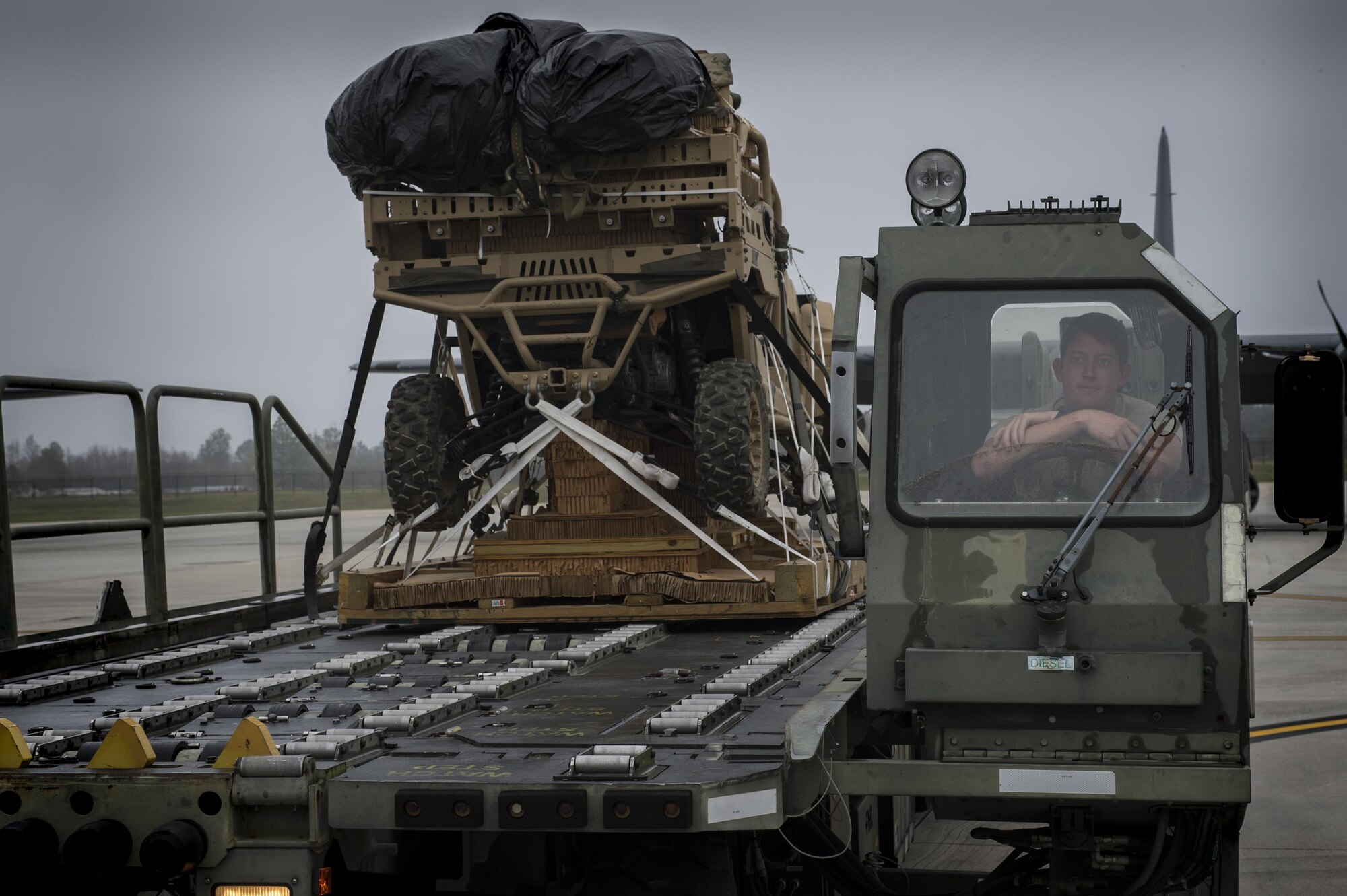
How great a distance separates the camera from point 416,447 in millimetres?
6621

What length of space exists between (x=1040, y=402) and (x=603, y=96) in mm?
2714

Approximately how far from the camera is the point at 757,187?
678 cm

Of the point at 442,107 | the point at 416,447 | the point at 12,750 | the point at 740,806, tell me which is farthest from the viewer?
the point at 416,447

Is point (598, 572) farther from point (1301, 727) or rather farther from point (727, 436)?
point (1301, 727)

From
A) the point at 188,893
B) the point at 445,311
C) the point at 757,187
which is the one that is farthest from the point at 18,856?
the point at 757,187

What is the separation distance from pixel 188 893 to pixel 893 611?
74.7 inches

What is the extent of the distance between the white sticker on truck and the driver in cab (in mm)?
1171

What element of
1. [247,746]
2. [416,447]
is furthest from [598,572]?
[247,746]

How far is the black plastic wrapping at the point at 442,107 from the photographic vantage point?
609 centimetres

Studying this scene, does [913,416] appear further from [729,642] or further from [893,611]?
[729,642]

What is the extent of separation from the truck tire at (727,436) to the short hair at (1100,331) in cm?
241

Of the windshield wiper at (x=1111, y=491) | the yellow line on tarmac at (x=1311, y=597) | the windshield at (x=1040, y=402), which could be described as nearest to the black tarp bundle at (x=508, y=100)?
the windshield at (x=1040, y=402)

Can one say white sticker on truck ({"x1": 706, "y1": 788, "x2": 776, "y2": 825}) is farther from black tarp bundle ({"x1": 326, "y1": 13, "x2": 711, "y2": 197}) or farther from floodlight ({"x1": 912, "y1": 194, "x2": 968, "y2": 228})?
black tarp bundle ({"x1": 326, "y1": 13, "x2": 711, "y2": 197})

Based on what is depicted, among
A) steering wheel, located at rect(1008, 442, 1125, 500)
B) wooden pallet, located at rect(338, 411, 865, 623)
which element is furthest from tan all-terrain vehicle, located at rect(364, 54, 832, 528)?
steering wheel, located at rect(1008, 442, 1125, 500)
